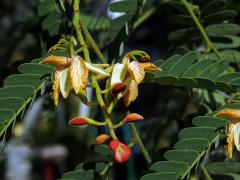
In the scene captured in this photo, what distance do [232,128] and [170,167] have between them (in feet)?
0.36

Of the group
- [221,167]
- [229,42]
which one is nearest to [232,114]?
[221,167]

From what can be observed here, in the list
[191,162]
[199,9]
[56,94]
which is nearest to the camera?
[56,94]

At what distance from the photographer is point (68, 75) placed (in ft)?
2.61

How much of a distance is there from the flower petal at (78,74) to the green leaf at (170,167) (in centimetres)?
19

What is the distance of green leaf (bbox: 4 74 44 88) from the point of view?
90cm

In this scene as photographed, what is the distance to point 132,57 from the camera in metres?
0.87

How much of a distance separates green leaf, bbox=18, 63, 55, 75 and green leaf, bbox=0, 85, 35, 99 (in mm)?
30

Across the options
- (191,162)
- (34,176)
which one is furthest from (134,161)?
(34,176)

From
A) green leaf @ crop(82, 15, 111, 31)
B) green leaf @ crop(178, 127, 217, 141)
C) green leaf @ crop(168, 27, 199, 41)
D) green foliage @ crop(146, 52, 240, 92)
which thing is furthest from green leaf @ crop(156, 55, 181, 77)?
green leaf @ crop(82, 15, 111, 31)

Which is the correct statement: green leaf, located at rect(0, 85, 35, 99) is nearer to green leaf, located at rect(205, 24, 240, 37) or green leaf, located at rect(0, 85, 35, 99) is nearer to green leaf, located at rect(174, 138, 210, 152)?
green leaf, located at rect(174, 138, 210, 152)

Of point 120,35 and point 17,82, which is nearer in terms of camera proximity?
point 17,82

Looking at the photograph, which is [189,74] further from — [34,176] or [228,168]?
[34,176]

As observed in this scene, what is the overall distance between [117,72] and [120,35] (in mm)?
326

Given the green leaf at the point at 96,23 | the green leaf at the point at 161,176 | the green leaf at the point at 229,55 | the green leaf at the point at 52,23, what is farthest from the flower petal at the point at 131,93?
the green leaf at the point at 96,23
